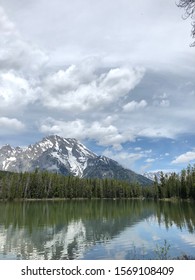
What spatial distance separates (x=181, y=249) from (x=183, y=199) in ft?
459

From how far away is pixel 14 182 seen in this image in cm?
16888

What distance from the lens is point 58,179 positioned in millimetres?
197625

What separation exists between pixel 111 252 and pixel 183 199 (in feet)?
475
